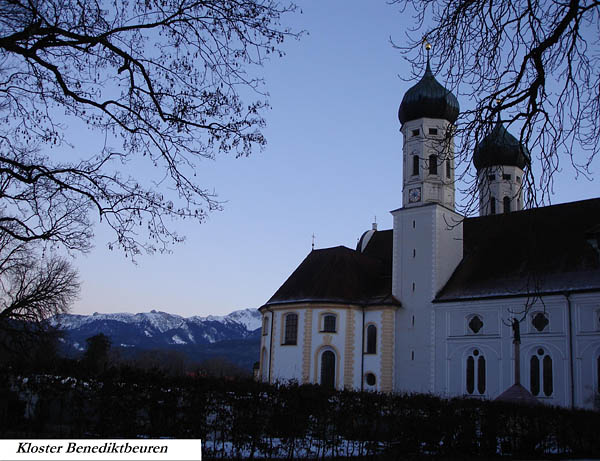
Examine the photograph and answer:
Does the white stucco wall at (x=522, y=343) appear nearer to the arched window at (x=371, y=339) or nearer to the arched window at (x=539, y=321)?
the arched window at (x=539, y=321)

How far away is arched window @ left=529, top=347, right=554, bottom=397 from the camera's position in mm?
30875

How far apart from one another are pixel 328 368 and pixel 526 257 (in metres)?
12.5

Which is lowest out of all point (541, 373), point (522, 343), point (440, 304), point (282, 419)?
point (282, 419)

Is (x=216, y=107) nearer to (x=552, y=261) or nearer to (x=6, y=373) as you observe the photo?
(x=6, y=373)

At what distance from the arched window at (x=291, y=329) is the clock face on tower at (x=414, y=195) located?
981cm

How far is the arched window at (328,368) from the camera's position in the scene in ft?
121

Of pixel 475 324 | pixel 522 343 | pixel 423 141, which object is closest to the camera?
pixel 522 343

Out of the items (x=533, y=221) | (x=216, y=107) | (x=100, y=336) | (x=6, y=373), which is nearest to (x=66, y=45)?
(x=216, y=107)

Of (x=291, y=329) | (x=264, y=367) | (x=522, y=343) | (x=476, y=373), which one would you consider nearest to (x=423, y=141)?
(x=522, y=343)

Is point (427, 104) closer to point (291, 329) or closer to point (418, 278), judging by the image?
point (418, 278)

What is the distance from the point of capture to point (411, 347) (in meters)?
36.0

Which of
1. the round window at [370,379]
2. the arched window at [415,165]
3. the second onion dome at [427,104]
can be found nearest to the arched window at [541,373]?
the round window at [370,379]

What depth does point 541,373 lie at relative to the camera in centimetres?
3128

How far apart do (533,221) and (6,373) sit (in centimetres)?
913
